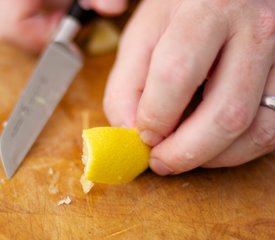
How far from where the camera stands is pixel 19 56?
48.0 inches

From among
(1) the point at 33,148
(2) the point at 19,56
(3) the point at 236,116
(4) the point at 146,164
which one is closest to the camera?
(3) the point at 236,116

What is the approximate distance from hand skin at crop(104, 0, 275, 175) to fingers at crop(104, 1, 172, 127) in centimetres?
1

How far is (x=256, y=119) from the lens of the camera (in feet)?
2.59

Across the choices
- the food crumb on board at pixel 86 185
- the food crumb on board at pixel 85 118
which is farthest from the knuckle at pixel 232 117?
the food crumb on board at pixel 85 118

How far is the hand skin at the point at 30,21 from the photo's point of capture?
1.19 m

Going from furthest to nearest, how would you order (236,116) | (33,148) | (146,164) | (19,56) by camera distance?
(19,56), (33,148), (146,164), (236,116)

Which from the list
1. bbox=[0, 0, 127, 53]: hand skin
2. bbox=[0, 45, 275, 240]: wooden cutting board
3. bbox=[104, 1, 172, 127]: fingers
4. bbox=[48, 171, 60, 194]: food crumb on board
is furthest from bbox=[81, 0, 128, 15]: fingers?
bbox=[48, 171, 60, 194]: food crumb on board

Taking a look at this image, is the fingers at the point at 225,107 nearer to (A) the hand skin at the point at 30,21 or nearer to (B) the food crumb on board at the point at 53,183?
(B) the food crumb on board at the point at 53,183

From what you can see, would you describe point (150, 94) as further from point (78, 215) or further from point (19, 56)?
point (19, 56)

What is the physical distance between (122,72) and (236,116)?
0.87 feet

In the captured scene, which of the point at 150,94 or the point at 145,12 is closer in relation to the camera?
the point at 150,94

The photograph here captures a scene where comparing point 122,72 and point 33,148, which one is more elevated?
point 122,72

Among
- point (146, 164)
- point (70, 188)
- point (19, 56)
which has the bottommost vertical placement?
point (19, 56)

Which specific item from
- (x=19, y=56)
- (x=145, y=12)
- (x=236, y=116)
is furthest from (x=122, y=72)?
(x=19, y=56)
